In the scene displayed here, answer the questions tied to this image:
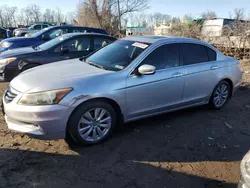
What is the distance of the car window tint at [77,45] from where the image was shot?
6823 millimetres

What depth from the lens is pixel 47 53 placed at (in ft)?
21.4

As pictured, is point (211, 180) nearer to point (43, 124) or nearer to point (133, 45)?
point (43, 124)

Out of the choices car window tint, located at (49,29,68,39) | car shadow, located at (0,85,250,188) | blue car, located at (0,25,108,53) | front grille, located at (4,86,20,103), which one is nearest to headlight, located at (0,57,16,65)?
front grille, located at (4,86,20,103)

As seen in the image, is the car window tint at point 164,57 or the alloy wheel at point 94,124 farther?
the car window tint at point 164,57

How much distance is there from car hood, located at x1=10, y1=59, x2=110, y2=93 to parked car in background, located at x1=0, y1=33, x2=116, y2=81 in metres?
2.36

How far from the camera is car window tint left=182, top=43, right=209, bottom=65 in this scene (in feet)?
14.7

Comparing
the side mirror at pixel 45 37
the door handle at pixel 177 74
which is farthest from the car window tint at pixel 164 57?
the side mirror at pixel 45 37

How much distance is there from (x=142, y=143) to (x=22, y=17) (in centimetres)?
5953

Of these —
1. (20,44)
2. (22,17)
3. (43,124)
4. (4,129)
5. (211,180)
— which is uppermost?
(22,17)

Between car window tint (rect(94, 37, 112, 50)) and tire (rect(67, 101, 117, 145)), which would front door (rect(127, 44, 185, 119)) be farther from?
car window tint (rect(94, 37, 112, 50))

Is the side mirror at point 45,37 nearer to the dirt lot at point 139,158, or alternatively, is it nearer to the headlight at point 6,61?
the headlight at point 6,61

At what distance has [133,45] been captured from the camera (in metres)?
4.25

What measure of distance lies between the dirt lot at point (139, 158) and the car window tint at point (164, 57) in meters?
1.09

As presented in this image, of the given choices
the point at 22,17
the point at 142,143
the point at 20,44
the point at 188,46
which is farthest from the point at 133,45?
the point at 22,17
